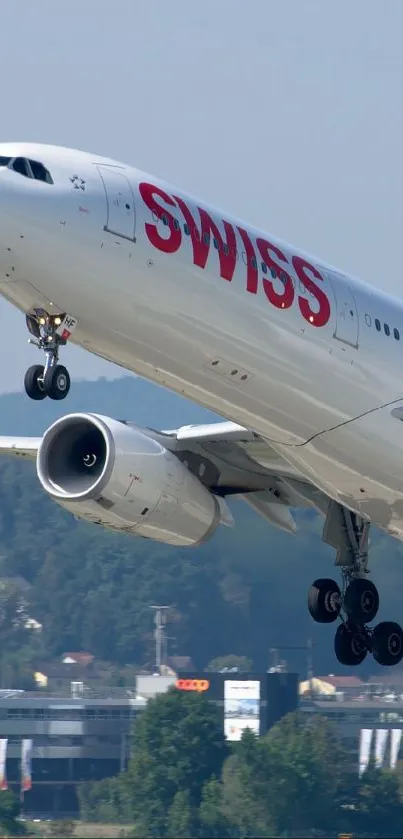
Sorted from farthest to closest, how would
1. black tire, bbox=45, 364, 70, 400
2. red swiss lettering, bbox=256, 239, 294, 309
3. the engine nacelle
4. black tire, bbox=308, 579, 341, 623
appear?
1. black tire, bbox=308, 579, 341, 623
2. the engine nacelle
3. red swiss lettering, bbox=256, 239, 294, 309
4. black tire, bbox=45, 364, 70, 400

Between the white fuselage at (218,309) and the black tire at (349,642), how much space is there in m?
3.12

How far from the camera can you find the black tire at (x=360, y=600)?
99.3 feet

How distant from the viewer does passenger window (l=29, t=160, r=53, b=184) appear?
22.9 metres

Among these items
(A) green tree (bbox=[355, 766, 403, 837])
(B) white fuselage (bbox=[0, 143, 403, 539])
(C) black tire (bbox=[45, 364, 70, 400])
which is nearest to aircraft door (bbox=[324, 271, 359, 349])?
(B) white fuselage (bbox=[0, 143, 403, 539])

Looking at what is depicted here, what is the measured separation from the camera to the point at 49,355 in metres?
23.6

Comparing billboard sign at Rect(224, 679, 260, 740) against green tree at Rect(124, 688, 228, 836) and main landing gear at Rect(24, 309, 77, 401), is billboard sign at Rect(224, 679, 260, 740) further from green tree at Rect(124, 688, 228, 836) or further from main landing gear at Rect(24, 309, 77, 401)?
main landing gear at Rect(24, 309, 77, 401)

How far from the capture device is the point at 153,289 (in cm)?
2383

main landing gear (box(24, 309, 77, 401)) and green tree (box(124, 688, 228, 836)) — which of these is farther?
green tree (box(124, 688, 228, 836))

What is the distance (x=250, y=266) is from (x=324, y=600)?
285 inches

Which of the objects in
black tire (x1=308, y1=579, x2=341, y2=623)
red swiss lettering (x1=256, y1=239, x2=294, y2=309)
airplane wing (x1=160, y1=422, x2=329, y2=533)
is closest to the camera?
red swiss lettering (x1=256, y1=239, x2=294, y2=309)

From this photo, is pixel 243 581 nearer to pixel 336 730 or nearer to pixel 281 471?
pixel 336 730

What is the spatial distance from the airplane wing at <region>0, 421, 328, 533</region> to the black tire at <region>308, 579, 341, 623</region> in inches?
38.6

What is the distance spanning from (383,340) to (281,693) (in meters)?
32.3

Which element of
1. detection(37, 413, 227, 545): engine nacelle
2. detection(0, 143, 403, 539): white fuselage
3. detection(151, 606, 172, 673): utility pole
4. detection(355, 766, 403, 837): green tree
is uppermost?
detection(0, 143, 403, 539): white fuselage
